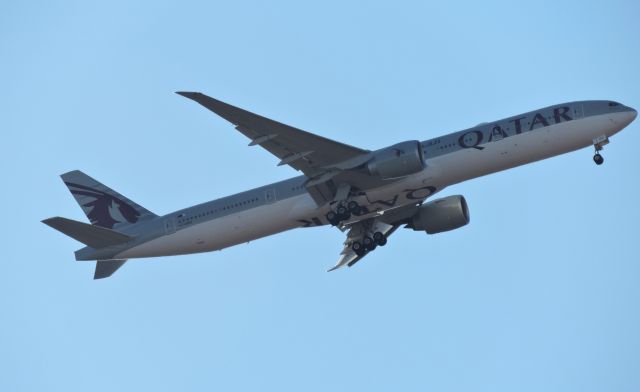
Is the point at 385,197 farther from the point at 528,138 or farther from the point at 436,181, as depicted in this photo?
the point at 528,138

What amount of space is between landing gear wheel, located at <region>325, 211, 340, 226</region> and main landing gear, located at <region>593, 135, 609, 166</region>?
11375 millimetres

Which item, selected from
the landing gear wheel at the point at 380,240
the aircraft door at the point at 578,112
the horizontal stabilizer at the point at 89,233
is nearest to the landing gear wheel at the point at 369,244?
A: the landing gear wheel at the point at 380,240

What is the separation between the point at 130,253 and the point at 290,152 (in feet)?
31.9

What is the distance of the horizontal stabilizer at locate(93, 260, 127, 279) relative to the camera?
A: 45.8 m

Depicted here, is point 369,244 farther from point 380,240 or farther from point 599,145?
point 599,145

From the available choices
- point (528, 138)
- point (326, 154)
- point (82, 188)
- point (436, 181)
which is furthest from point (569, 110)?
point (82, 188)

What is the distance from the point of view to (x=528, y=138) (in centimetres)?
4059

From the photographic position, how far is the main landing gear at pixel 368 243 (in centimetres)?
4653

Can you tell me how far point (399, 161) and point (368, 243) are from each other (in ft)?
Answer: 25.0

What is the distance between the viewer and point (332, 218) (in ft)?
141

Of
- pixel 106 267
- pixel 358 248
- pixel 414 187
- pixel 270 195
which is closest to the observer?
pixel 414 187

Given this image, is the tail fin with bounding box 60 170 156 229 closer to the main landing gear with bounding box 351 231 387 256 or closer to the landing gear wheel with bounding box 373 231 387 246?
the main landing gear with bounding box 351 231 387 256

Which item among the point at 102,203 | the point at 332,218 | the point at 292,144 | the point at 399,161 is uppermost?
the point at 102,203

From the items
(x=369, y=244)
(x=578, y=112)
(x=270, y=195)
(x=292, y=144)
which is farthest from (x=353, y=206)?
(x=578, y=112)
